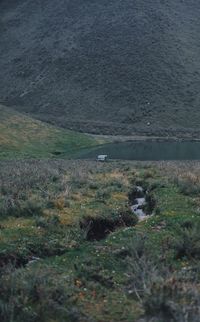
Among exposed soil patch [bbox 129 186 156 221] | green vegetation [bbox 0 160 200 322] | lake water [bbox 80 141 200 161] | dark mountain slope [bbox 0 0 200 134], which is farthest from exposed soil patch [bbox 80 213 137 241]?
dark mountain slope [bbox 0 0 200 134]

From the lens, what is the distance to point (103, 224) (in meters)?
21.3

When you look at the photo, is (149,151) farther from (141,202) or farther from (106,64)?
(106,64)

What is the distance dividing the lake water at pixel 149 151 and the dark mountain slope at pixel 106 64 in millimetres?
15239

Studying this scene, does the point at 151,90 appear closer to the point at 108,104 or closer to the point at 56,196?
the point at 108,104

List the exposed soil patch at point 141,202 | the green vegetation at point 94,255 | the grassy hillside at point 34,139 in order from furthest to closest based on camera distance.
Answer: the grassy hillside at point 34,139 < the exposed soil patch at point 141,202 < the green vegetation at point 94,255

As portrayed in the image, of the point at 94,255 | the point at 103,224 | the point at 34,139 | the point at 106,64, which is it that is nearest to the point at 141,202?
the point at 103,224

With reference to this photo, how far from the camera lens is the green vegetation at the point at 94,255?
1148 cm

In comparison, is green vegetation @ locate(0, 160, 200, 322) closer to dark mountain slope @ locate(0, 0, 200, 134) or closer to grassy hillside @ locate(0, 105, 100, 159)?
grassy hillside @ locate(0, 105, 100, 159)

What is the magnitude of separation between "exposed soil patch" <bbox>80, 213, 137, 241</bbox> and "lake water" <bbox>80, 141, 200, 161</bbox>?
146 ft

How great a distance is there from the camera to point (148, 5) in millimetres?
151500

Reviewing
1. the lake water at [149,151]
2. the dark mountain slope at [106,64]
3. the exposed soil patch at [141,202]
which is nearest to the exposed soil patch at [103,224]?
the exposed soil patch at [141,202]

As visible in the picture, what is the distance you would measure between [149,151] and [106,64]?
60.0m

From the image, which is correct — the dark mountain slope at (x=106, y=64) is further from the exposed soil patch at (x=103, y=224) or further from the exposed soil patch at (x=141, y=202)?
the exposed soil patch at (x=103, y=224)

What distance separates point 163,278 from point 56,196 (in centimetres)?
1254
